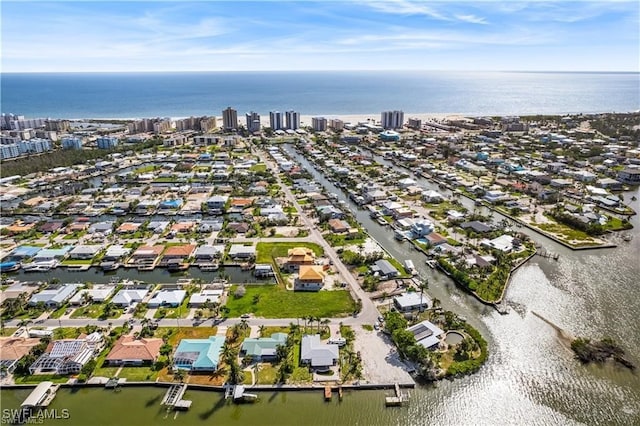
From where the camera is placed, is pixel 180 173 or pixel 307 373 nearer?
pixel 307 373

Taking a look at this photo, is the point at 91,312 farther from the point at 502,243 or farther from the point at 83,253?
the point at 502,243

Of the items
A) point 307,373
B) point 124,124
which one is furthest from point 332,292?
point 124,124

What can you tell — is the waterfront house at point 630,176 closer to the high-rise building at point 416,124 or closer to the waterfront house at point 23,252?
the high-rise building at point 416,124

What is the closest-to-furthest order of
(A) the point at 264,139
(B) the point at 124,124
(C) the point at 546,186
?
(C) the point at 546,186
(A) the point at 264,139
(B) the point at 124,124

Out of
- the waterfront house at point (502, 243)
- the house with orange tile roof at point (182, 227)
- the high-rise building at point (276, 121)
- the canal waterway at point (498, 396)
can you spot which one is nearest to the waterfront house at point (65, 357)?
the canal waterway at point (498, 396)

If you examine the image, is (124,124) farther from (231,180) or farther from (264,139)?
(231,180)

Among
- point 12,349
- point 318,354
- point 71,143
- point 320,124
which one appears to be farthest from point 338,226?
point 71,143

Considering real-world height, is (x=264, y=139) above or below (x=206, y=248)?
above
